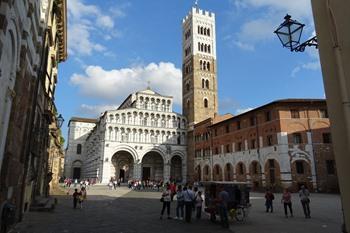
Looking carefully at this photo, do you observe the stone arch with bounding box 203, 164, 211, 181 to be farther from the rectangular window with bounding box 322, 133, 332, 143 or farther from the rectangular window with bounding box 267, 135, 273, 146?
the rectangular window with bounding box 322, 133, 332, 143

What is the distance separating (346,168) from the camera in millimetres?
5664

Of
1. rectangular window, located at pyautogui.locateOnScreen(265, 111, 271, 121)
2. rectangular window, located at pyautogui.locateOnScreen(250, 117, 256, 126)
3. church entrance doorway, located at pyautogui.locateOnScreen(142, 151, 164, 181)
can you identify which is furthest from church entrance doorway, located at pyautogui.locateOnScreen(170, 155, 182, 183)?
rectangular window, located at pyautogui.locateOnScreen(265, 111, 271, 121)

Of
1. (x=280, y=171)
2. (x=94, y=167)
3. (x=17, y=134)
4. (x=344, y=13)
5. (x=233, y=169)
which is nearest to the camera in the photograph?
(x=344, y=13)

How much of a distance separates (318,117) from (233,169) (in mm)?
13378

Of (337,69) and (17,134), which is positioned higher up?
(337,69)

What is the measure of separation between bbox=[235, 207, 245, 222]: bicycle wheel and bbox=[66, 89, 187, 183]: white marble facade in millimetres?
39692

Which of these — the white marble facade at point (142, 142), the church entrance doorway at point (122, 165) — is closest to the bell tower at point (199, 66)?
the white marble facade at point (142, 142)

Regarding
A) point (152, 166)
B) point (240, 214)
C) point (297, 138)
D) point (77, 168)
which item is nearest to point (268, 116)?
point (297, 138)

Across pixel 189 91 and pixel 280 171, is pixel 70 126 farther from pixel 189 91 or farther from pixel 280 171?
pixel 280 171

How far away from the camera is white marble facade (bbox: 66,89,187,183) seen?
170ft

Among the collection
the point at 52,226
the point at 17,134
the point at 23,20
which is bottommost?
the point at 52,226

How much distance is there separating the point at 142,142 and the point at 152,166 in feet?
21.0

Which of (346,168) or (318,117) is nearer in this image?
(346,168)

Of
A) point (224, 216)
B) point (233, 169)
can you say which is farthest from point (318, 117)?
point (224, 216)
